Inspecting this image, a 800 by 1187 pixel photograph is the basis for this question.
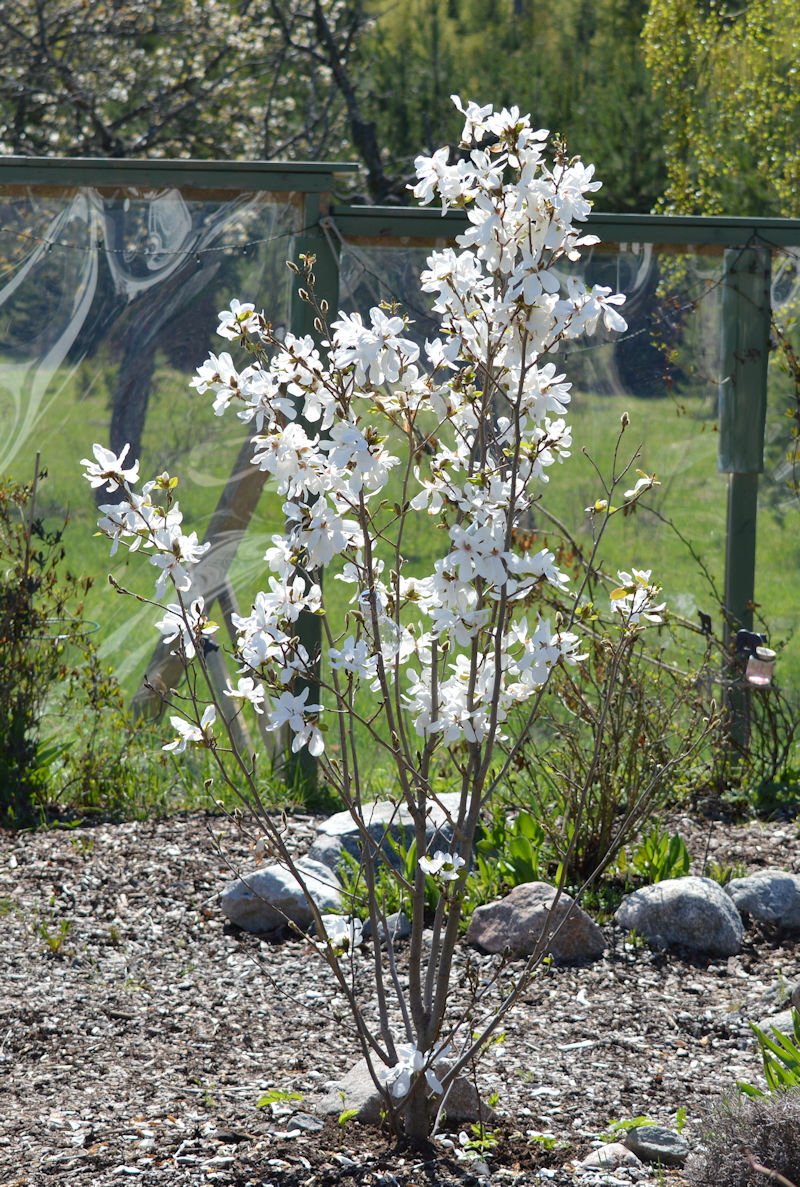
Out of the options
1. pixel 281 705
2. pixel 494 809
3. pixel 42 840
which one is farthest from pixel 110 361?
pixel 281 705

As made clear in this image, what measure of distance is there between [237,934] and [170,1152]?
3.75 ft

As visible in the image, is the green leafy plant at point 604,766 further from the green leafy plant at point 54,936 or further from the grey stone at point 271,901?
the green leafy plant at point 54,936

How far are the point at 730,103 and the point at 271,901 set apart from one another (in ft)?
26.5

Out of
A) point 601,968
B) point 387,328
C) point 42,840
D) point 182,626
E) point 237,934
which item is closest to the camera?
point 387,328

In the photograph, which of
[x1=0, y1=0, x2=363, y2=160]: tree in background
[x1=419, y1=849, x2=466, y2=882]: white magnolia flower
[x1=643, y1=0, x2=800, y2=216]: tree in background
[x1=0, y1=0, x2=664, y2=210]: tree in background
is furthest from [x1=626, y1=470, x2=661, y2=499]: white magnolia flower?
[x1=643, y1=0, x2=800, y2=216]: tree in background

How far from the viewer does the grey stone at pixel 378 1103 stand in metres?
2.16

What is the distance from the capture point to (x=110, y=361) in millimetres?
4270

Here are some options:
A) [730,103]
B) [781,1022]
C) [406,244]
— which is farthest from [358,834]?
[730,103]

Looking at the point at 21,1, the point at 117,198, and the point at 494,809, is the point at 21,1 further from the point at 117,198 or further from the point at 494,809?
the point at 494,809

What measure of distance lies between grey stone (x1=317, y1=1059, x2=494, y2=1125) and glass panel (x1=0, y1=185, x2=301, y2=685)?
2.33 meters

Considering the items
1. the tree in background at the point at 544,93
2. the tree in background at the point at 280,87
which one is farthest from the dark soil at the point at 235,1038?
the tree in background at the point at 544,93

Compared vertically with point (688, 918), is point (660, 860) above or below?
above

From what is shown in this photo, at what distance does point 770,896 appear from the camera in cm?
319

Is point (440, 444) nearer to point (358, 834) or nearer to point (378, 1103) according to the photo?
point (378, 1103)
